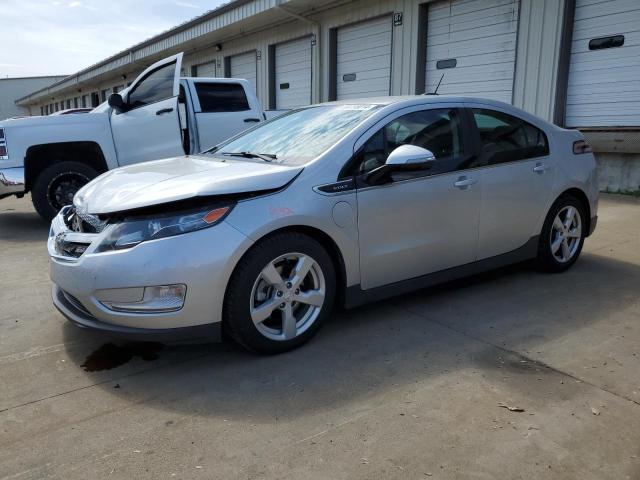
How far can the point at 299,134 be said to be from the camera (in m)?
3.86

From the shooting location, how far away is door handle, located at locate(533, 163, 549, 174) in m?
4.38

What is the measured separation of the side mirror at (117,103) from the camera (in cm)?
712

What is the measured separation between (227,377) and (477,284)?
95.8 inches

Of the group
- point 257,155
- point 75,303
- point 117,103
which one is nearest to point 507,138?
point 257,155

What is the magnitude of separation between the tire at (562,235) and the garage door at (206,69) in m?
17.7

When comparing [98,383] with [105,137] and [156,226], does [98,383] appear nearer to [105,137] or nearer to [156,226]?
[156,226]

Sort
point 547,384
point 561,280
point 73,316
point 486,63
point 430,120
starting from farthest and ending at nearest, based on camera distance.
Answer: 1. point 486,63
2. point 561,280
3. point 430,120
4. point 73,316
5. point 547,384

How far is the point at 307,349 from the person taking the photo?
3301mm

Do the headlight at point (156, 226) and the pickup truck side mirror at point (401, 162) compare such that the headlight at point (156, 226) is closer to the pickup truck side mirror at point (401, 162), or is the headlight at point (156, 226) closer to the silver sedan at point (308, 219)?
the silver sedan at point (308, 219)

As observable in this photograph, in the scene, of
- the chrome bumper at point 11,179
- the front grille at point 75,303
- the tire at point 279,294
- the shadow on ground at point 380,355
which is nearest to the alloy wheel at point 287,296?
the tire at point 279,294

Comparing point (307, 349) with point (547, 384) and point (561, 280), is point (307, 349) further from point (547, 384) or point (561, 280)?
point (561, 280)

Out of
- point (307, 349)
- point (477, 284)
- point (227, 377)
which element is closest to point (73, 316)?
point (227, 377)

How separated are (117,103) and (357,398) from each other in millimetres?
5962

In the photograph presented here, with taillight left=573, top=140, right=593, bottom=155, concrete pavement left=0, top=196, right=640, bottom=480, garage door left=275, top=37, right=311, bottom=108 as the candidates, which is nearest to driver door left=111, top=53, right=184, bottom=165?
concrete pavement left=0, top=196, right=640, bottom=480
